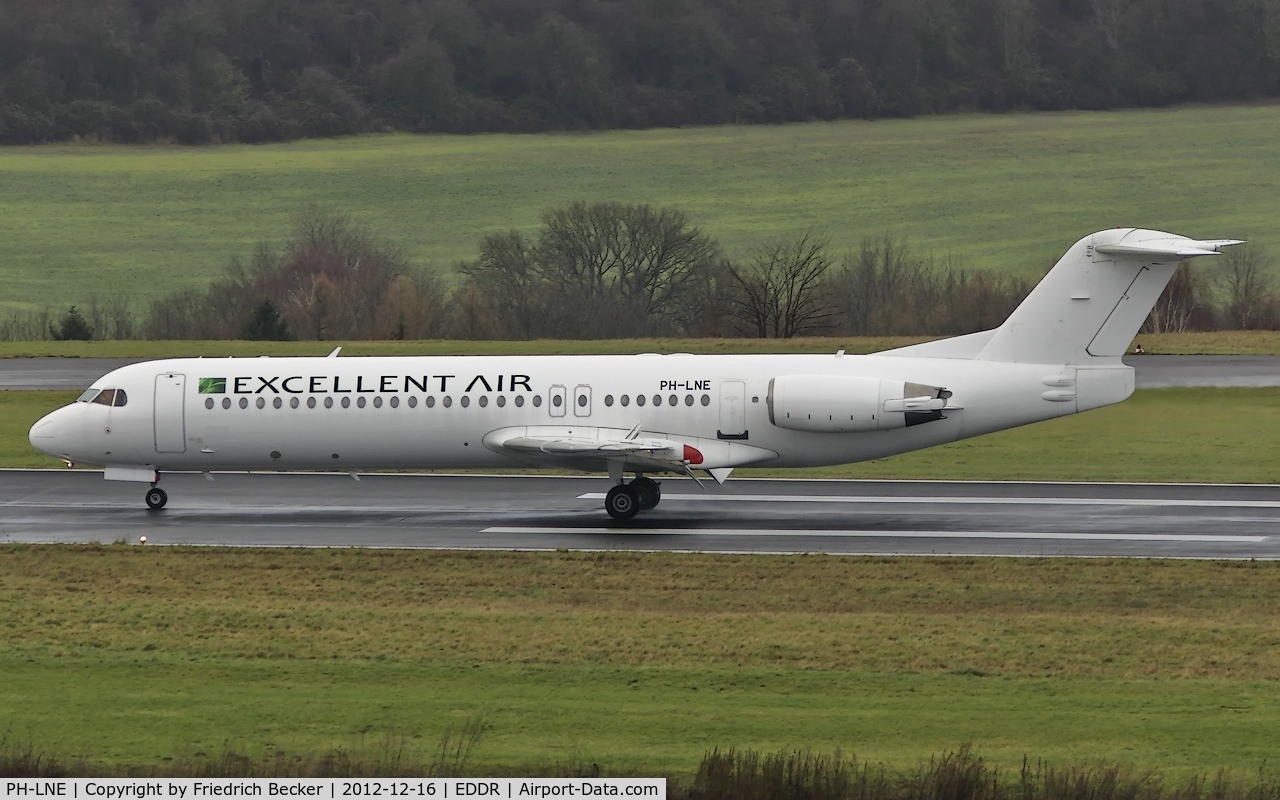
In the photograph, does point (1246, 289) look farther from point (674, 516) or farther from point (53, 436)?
point (53, 436)

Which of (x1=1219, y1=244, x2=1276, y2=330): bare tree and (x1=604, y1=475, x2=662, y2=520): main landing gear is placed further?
(x1=1219, y1=244, x2=1276, y2=330): bare tree

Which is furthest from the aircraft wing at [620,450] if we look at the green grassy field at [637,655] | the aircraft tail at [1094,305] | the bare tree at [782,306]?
the bare tree at [782,306]

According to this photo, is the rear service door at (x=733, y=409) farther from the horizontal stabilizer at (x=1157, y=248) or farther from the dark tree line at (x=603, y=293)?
the dark tree line at (x=603, y=293)

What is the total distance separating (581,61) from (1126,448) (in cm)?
8626

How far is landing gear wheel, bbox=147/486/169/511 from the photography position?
34.6 metres

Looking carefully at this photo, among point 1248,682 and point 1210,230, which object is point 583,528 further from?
point 1210,230

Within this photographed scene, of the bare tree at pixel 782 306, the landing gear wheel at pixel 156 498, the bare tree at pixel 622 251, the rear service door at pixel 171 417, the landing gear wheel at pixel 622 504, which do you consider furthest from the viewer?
the bare tree at pixel 622 251

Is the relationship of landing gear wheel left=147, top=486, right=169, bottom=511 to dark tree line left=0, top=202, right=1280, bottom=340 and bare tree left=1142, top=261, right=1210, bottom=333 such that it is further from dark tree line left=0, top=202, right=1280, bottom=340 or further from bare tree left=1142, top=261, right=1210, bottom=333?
bare tree left=1142, top=261, right=1210, bottom=333

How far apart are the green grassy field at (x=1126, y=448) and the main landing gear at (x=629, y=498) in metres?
7.76

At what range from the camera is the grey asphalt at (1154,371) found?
167 feet
